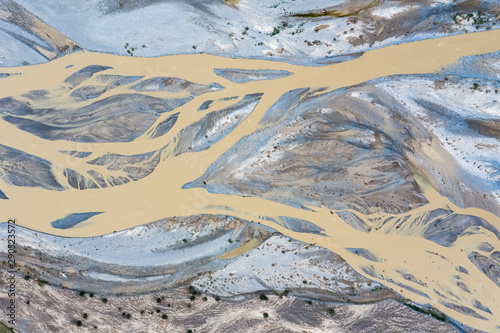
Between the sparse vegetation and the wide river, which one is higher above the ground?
the sparse vegetation

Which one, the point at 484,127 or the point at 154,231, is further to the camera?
the point at 154,231

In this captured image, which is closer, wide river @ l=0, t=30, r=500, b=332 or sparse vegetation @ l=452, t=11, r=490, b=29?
sparse vegetation @ l=452, t=11, r=490, b=29

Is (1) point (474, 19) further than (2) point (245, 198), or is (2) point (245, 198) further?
(2) point (245, 198)

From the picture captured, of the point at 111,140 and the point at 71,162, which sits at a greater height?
the point at 111,140

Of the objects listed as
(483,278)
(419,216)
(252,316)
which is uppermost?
(419,216)

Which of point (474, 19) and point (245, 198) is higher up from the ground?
point (474, 19)

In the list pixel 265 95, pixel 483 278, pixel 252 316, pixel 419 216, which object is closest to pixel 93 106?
pixel 265 95

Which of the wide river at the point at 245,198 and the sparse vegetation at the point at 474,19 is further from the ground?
the sparse vegetation at the point at 474,19

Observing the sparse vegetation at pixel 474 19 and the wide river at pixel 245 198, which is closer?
the sparse vegetation at pixel 474 19

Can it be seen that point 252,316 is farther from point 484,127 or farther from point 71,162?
point 484,127
